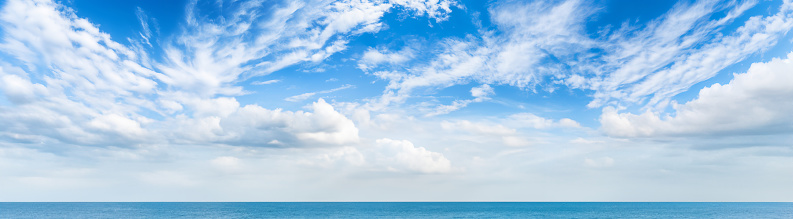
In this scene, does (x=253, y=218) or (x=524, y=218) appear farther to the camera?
(x=253, y=218)

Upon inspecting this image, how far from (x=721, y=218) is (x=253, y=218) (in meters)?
131

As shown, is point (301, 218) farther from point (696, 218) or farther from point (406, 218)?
point (696, 218)

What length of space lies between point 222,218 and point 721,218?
13969 cm

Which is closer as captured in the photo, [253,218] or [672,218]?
[672,218]

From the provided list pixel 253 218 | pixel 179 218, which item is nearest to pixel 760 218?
pixel 253 218

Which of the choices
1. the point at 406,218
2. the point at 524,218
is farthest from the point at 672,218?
the point at 406,218

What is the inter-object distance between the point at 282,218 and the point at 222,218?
17683 millimetres

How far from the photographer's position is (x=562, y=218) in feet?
400

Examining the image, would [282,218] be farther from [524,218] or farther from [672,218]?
[672,218]

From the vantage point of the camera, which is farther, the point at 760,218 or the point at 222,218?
the point at 222,218

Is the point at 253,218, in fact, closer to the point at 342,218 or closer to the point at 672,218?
the point at 342,218

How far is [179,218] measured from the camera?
412 feet

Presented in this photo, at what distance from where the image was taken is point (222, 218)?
13188cm

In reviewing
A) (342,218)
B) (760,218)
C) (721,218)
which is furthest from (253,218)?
(760,218)
